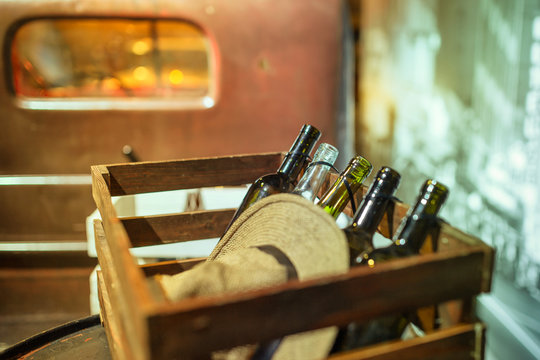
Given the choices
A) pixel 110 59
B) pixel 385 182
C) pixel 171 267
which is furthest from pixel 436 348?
pixel 110 59

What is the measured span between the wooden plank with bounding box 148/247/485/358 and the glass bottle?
0.33 metres

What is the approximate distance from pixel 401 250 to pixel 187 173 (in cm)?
45

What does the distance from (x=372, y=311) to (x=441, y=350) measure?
0.11 meters

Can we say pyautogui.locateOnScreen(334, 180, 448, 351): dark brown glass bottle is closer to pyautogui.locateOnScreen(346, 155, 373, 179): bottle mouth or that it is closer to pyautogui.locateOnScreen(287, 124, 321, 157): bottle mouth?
pyautogui.locateOnScreen(346, 155, 373, 179): bottle mouth

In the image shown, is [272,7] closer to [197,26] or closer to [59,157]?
[197,26]

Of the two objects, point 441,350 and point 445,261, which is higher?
point 445,261

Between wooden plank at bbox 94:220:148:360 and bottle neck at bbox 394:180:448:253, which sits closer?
wooden plank at bbox 94:220:148:360

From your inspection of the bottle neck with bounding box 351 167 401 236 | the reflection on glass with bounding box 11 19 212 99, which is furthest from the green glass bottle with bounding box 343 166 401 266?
the reflection on glass with bounding box 11 19 212 99

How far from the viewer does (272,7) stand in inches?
73.6

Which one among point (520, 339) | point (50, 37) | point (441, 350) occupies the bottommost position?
point (520, 339)

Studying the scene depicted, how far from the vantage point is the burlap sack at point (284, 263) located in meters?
0.47

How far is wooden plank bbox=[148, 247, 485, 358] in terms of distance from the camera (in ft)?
1.20

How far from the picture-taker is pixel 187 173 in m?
0.85

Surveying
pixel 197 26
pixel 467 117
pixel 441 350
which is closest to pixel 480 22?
pixel 467 117
